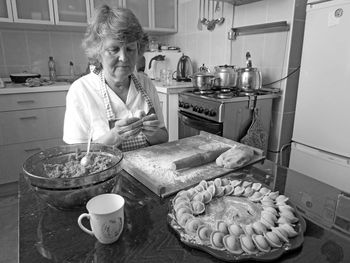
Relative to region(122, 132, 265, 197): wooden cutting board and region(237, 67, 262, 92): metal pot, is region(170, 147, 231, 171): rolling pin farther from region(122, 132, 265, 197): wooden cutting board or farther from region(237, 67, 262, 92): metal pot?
region(237, 67, 262, 92): metal pot

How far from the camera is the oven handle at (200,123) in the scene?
6.23ft

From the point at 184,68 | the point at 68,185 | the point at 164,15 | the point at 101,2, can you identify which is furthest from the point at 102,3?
the point at 68,185

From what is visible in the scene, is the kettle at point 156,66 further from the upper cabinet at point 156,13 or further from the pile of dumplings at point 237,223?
the pile of dumplings at point 237,223

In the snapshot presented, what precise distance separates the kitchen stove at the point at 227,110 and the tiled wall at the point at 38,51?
5.36 feet

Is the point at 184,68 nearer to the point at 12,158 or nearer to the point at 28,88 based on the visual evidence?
the point at 28,88

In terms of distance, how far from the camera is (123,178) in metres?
0.86

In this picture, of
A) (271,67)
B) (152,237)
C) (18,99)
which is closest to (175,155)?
(152,237)

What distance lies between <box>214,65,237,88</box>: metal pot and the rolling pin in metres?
1.38

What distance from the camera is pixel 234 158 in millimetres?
923

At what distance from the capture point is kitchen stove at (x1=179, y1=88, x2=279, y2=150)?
1870mm

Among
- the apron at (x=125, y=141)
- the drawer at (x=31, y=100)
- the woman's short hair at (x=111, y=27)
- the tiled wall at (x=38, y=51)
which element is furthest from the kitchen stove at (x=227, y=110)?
the tiled wall at (x=38, y=51)

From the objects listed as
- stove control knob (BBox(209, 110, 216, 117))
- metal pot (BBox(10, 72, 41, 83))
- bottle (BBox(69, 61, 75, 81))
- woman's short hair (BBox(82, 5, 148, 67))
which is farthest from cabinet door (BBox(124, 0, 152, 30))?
woman's short hair (BBox(82, 5, 148, 67))

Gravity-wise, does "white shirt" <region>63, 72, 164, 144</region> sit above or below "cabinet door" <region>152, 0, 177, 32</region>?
below

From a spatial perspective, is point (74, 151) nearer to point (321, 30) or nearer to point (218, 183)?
point (218, 183)
